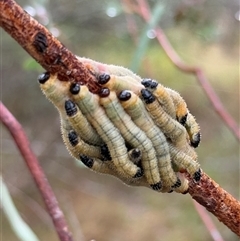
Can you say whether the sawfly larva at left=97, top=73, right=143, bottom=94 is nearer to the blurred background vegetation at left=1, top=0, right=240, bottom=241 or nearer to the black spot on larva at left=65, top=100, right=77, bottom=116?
the black spot on larva at left=65, top=100, right=77, bottom=116

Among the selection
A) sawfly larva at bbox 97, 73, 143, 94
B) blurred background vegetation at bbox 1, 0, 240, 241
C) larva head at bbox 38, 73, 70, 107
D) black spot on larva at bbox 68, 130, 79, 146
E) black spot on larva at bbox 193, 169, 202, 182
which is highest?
blurred background vegetation at bbox 1, 0, 240, 241

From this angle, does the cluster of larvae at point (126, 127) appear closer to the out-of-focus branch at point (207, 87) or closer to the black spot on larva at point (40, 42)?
the black spot on larva at point (40, 42)

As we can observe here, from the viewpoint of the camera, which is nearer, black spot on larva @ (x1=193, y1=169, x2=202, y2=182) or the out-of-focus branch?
black spot on larva @ (x1=193, y1=169, x2=202, y2=182)

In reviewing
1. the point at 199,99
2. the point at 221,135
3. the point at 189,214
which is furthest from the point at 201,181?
the point at 199,99

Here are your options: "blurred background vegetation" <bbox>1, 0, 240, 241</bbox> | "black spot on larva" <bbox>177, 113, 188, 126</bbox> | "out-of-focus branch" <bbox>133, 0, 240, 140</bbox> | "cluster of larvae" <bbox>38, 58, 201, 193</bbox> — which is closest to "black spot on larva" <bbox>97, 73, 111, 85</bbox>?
"cluster of larvae" <bbox>38, 58, 201, 193</bbox>

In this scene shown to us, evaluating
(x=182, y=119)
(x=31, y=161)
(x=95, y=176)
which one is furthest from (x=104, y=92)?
(x=95, y=176)

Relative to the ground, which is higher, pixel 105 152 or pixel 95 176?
pixel 95 176

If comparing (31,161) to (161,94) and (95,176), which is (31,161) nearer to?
(161,94)

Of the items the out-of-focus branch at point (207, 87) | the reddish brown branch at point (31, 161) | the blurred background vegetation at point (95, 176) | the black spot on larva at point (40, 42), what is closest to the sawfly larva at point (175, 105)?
the black spot on larva at point (40, 42)
